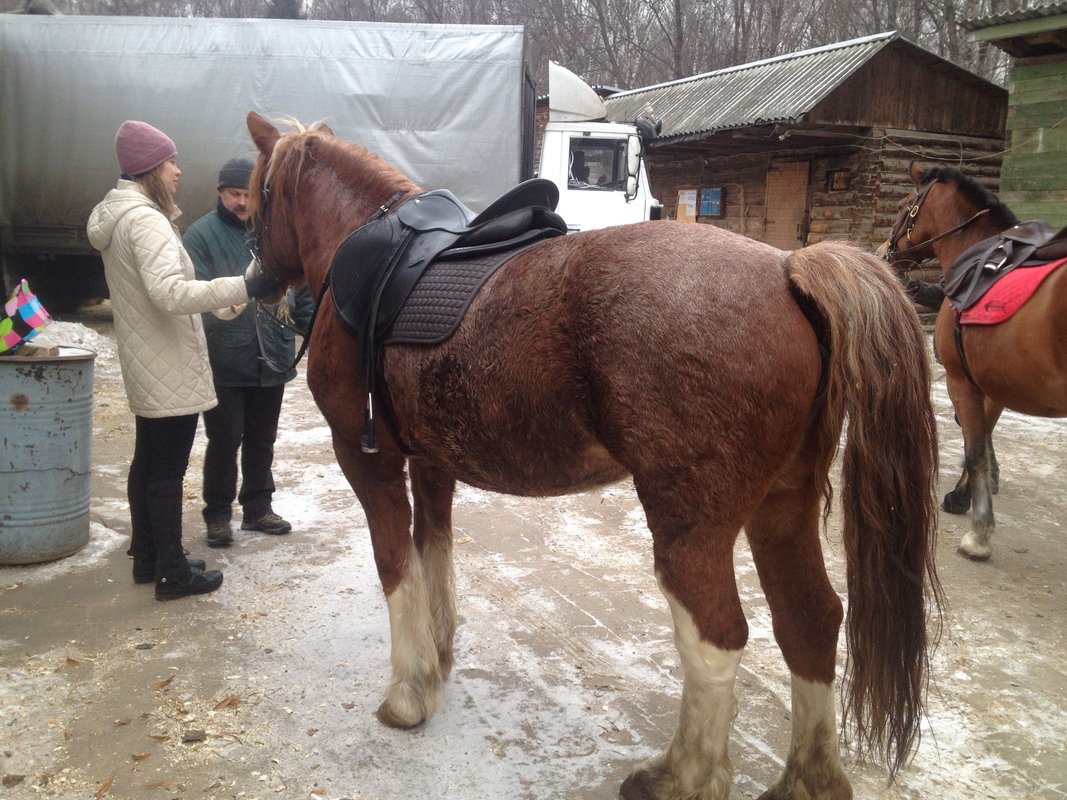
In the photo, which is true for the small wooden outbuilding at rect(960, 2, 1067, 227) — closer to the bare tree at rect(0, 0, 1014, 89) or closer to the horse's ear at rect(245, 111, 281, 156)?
the horse's ear at rect(245, 111, 281, 156)

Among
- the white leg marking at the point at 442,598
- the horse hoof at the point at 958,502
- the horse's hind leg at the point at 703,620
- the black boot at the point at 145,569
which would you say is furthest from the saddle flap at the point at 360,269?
the horse hoof at the point at 958,502

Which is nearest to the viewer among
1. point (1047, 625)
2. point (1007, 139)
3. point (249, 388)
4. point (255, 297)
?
point (255, 297)

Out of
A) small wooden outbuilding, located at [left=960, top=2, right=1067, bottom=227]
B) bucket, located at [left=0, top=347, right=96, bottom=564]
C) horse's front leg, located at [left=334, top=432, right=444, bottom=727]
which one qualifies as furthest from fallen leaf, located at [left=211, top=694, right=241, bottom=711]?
small wooden outbuilding, located at [left=960, top=2, right=1067, bottom=227]

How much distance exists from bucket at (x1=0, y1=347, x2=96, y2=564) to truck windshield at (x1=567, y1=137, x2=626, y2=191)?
8.57 metres

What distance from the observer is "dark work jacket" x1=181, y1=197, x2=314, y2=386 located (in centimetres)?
400

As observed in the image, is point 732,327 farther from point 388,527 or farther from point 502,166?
point 502,166

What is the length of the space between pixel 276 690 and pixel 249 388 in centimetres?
193

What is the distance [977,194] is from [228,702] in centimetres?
545

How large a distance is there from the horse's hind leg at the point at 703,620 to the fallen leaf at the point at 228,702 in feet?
5.56

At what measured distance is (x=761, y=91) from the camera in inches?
521

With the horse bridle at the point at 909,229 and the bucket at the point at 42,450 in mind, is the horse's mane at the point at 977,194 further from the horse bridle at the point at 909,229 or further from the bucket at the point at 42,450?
the bucket at the point at 42,450

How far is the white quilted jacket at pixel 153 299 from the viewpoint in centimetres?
315

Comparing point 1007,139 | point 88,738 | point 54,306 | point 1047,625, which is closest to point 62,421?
point 88,738

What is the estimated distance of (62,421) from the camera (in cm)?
373
